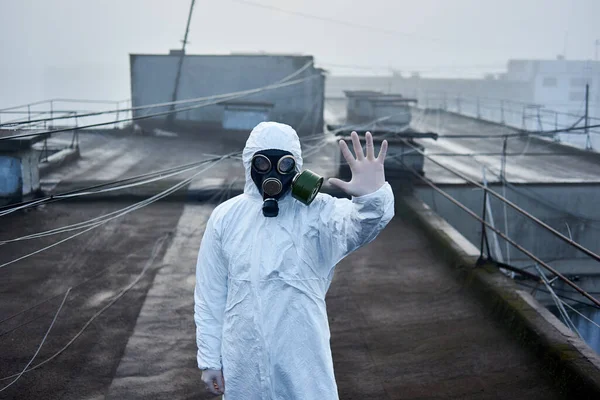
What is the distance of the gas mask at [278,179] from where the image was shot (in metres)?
2.71

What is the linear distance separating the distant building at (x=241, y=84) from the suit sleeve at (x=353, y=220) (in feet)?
55.6

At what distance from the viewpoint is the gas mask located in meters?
2.71

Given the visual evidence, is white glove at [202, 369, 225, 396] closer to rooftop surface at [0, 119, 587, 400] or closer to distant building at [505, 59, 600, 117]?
rooftop surface at [0, 119, 587, 400]

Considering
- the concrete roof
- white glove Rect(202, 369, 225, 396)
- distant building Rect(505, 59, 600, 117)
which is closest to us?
white glove Rect(202, 369, 225, 396)

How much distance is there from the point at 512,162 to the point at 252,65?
9.41 metres

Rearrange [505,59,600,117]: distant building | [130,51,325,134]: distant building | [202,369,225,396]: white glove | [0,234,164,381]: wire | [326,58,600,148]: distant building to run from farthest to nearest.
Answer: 1. [505,59,600,117]: distant building
2. [326,58,600,148]: distant building
3. [130,51,325,134]: distant building
4. [0,234,164,381]: wire
5. [202,369,225,396]: white glove

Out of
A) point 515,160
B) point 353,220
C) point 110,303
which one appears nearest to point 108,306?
point 110,303

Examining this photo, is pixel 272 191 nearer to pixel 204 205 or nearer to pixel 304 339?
pixel 304 339

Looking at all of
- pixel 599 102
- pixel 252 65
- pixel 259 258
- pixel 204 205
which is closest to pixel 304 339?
pixel 259 258

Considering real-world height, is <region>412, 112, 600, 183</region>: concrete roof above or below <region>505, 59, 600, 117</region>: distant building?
below

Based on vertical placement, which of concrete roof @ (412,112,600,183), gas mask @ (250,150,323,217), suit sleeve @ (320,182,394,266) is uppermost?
gas mask @ (250,150,323,217)

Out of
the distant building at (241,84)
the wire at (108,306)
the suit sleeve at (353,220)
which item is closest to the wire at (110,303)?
the wire at (108,306)

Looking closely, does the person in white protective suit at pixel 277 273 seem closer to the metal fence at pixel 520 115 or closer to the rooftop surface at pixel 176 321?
the rooftop surface at pixel 176 321

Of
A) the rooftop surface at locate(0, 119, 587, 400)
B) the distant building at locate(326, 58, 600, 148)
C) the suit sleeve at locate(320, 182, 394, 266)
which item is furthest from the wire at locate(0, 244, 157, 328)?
the distant building at locate(326, 58, 600, 148)
